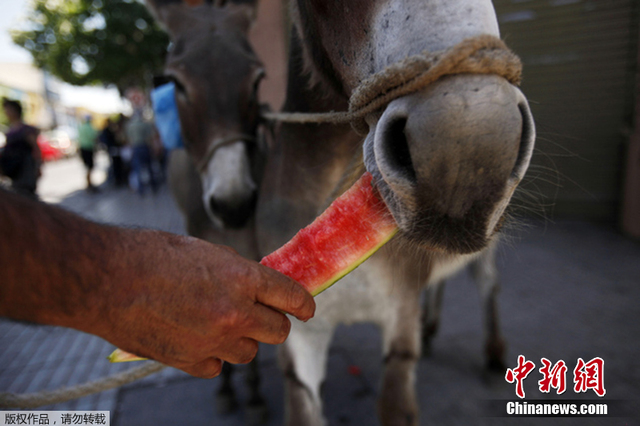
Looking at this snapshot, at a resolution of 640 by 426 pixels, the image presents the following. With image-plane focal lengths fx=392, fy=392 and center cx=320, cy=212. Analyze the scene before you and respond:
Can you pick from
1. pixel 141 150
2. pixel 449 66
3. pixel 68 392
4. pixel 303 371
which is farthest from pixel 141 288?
pixel 141 150

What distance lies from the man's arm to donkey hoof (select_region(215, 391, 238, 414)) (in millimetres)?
2279

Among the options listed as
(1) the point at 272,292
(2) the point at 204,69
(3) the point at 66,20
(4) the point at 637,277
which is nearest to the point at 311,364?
(1) the point at 272,292

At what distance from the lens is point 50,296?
29.5 inches

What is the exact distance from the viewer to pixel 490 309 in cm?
327

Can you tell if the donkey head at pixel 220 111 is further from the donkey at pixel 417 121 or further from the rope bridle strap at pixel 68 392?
the rope bridle strap at pixel 68 392

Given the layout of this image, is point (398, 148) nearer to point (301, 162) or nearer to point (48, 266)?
point (48, 266)

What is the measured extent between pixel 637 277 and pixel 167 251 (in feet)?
17.1

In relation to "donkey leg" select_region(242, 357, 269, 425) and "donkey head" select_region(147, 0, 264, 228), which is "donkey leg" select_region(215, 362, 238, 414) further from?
"donkey head" select_region(147, 0, 264, 228)

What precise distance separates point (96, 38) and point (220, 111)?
57.0 feet

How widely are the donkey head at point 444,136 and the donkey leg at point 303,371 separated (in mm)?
1215

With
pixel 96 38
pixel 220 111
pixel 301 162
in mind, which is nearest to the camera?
pixel 301 162

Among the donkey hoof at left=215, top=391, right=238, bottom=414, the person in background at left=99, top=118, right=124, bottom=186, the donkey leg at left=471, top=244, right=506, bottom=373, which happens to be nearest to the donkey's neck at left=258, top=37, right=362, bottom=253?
the donkey hoof at left=215, top=391, right=238, bottom=414

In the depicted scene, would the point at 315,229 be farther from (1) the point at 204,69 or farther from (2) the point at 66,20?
(2) the point at 66,20

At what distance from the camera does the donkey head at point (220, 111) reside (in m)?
2.11
